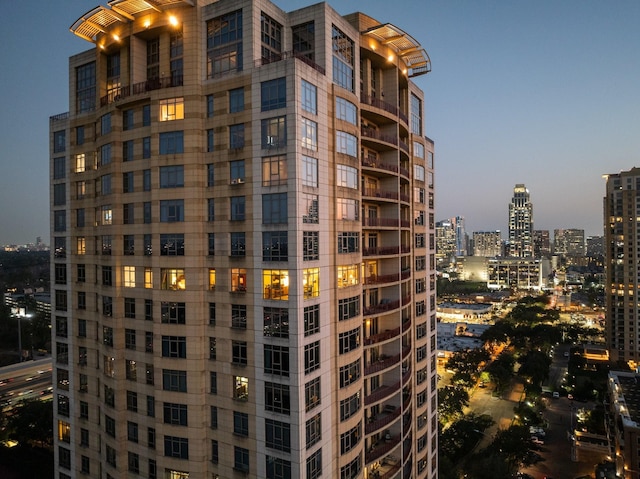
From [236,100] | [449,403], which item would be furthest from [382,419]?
[449,403]

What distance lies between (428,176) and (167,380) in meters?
41.8

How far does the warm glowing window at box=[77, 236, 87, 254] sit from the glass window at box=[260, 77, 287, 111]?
1003 inches

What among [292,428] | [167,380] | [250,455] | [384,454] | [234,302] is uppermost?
[234,302]

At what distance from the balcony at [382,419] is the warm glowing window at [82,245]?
34530mm

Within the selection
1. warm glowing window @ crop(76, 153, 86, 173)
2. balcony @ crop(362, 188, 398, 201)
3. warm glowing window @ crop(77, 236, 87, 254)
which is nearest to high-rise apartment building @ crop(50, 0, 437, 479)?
balcony @ crop(362, 188, 398, 201)

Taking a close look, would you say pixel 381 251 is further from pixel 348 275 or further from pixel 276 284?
pixel 276 284

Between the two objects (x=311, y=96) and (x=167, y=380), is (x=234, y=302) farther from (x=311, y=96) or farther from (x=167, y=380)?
(x=311, y=96)

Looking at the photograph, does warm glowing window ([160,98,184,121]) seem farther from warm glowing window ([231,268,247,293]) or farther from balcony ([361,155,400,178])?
balcony ([361,155,400,178])

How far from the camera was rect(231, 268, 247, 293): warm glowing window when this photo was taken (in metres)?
32.8

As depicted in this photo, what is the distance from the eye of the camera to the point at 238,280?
33.1 m

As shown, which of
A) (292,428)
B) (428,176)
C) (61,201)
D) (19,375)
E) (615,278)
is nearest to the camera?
(292,428)

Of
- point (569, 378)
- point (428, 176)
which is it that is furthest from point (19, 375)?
point (569, 378)

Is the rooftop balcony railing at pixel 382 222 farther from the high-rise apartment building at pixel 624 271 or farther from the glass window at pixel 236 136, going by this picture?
the high-rise apartment building at pixel 624 271

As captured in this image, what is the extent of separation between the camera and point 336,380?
114ft
